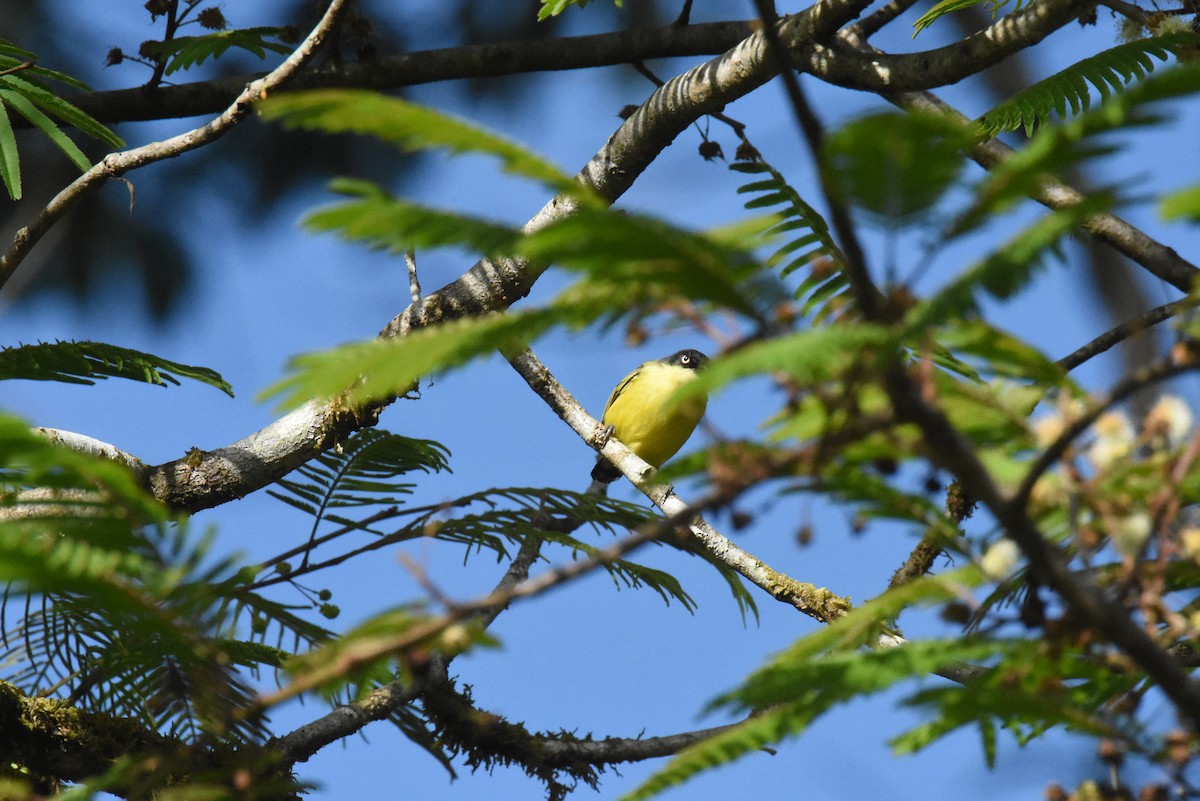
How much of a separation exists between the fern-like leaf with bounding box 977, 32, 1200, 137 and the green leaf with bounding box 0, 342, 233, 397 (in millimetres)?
2401

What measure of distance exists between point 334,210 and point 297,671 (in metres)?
0.57

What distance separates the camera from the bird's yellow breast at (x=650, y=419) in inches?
284

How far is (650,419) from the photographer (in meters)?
7.21

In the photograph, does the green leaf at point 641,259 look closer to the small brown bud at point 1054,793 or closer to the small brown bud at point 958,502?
the small brown bud at point 1054,793

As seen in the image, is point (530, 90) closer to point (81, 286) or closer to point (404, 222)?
point (81, 286)

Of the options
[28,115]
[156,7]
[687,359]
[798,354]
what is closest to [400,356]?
[798,354]

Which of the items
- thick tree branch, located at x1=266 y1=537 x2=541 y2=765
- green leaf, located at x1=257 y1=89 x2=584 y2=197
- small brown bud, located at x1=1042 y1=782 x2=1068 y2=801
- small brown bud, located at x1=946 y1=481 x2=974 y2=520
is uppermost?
small brown bud, located at x1=946 y1=481 x2=974 y2=520

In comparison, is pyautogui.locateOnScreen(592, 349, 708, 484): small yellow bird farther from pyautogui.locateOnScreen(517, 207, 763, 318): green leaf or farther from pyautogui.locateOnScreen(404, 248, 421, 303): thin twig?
pyautogui.locateOnScreen(517, 207, 763, 318): green leaf

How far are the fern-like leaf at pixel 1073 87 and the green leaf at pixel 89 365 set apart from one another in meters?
2.40

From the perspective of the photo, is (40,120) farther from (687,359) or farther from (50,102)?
(687,359)

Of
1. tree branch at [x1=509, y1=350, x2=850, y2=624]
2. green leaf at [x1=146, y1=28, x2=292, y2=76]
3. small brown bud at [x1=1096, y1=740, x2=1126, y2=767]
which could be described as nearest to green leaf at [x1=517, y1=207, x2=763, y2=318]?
small brown bud at [x1=1096, y1=740, x2=1126, y2=767]

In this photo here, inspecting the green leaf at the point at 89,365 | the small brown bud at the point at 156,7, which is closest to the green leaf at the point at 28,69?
the small brown bud at the point at 156,7

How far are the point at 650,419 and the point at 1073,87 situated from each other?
13.4 feet

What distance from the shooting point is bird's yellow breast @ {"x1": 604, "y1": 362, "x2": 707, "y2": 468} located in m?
7.21
